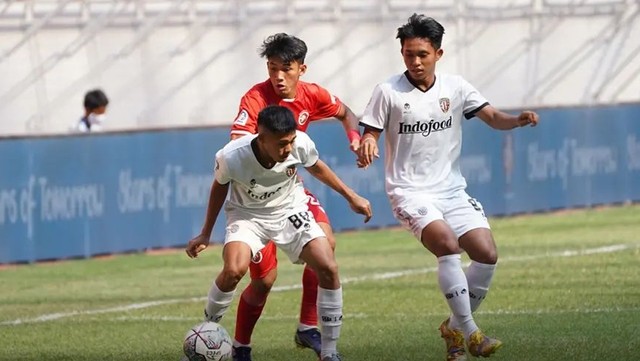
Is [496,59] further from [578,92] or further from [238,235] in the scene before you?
[238,235]

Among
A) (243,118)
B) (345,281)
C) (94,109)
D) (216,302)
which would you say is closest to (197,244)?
(216,302)

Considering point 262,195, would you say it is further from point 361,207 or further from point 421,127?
point 421,127

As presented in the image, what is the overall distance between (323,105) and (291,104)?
361 mm

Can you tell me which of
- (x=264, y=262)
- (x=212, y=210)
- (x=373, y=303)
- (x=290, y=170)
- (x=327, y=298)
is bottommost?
(x=373, y=303)

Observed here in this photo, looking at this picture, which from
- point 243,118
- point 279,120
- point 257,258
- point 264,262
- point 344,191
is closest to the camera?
point 279,120

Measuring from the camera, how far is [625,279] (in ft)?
46.4

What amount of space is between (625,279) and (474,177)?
303 inches

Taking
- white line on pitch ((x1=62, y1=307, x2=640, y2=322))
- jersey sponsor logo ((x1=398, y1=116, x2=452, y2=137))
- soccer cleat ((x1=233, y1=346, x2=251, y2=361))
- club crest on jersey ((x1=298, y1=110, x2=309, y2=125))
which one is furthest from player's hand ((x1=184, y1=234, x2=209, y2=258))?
white line on pitch ((x1=62, y1=307, x2=640, y2=322))

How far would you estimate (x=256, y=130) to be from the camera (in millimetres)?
10164

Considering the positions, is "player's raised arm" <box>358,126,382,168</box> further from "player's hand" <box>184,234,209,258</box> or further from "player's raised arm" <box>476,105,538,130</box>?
"player's hand" <box>184,234,209,258</box>

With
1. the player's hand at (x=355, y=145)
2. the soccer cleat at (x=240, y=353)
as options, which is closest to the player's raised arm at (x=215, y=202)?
the soccer cleat at (x=240, y=353)

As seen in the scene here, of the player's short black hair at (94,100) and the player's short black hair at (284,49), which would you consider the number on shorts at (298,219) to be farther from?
the player's short black hair at (94,100)

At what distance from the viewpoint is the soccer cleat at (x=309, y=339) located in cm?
1034

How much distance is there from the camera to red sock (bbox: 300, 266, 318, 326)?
34.3ft
